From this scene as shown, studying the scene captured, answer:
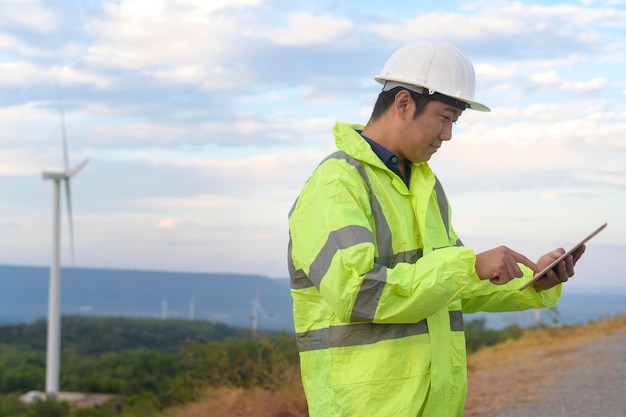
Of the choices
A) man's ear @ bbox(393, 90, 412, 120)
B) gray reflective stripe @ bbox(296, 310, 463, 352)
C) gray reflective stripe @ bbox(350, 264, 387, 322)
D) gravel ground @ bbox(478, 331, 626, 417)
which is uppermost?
man's ear @ bbox(393, 90, 412, 120)

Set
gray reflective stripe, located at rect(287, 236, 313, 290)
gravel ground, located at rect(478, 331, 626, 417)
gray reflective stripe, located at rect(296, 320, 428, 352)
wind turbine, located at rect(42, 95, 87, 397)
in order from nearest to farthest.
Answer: gray reflective stripe, located at rect(296, 320, 428, 352), gray reflective stripe, located at rect(287, 236, 313, 290), gravel ground, located at rect(478, 331, 626, 417), wind turbine, located at rect(42, 95, 87, 397)

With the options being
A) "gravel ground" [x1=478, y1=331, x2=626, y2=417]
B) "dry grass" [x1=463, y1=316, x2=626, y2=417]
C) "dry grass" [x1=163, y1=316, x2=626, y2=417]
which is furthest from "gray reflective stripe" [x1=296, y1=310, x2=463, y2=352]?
"dry grass" [x1=463, y1=316, x2=626, y2=417]

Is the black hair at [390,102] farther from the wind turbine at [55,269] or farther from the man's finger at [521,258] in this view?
the wind turbine at [55,269]

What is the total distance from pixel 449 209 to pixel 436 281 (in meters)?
0.98

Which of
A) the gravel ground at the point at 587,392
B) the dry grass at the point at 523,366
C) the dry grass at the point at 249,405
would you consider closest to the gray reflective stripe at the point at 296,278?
the dry grass at the point at 249,405

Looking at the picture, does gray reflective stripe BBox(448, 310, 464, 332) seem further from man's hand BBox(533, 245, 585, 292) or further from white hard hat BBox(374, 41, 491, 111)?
white hard hat BBox(374, 41, 491, 111)

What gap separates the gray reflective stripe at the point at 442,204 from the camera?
3.76 meters

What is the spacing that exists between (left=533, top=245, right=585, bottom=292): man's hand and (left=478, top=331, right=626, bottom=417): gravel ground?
214 inches

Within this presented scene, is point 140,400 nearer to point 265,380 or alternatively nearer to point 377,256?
point 265,380

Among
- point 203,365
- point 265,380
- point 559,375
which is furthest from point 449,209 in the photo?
point 559,375

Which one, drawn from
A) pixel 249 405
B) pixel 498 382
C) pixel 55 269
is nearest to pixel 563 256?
pixel 249 405

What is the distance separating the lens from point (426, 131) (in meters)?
3.37

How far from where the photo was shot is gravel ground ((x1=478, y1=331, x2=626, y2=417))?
877 centimetres

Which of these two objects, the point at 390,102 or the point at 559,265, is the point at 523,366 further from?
the point at 390,102
